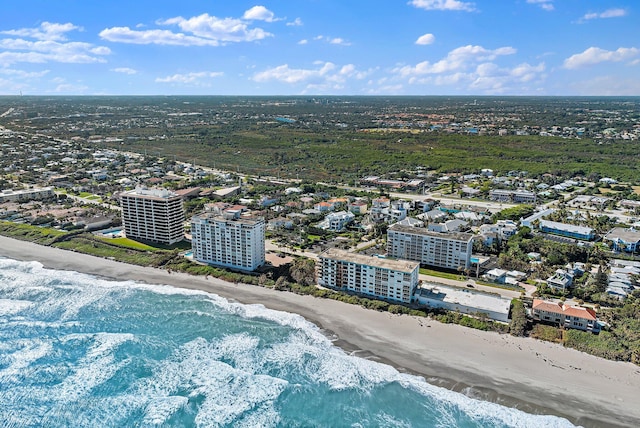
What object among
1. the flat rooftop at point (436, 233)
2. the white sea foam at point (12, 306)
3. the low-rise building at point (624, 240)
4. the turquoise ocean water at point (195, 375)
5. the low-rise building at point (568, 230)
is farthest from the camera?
the low-rise building at point (568, 230)

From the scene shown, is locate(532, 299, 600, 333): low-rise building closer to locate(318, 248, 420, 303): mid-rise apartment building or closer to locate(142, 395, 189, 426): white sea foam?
locate(318, 248, 420, 303): mid-rise apartment building

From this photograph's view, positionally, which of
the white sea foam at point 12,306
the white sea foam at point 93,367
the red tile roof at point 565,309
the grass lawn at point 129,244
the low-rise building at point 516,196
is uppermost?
the low-rise building at point 516,196

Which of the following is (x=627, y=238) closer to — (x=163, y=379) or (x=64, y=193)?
(x=163, y=379)

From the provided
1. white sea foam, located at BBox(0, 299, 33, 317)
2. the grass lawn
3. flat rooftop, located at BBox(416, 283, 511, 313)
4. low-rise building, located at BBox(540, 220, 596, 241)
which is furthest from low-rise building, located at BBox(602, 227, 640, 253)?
white sea foam, located at BBox(0, 299, 33, 317)

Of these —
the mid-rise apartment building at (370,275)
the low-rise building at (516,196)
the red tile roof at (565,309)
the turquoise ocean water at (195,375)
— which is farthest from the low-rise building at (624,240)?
the turquoise ocean water at (195,375)

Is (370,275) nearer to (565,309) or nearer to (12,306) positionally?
(565,309)

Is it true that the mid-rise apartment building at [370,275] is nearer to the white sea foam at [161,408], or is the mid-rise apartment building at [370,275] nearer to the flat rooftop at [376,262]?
the flat rooftop at [376,262]

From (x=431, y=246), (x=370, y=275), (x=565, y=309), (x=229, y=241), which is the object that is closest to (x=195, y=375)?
(x=370, y=275)
